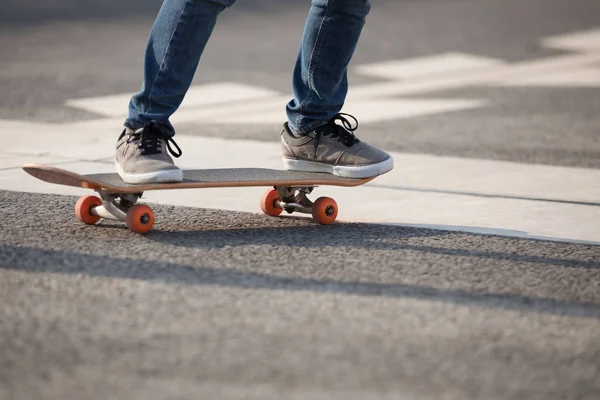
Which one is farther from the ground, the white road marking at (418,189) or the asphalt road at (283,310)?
the white road marking at (418,189)

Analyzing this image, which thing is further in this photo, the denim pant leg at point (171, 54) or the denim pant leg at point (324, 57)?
the denim pant leg at point (324, 57)

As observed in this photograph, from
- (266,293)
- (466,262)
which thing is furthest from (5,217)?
(466,262)

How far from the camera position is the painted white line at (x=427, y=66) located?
814cm

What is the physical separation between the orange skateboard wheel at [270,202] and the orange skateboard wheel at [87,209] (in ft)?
1.68

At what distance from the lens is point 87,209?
339 cm

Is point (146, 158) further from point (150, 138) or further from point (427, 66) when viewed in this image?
point (427, 66)

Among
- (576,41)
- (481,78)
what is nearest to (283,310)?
(481,78)

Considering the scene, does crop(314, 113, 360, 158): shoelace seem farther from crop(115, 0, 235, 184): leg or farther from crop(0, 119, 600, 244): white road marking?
crop(115, 0, 235, 184): leg

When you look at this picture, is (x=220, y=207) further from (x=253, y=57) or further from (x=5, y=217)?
(x=253, y=57)

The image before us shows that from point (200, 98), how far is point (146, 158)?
347cm

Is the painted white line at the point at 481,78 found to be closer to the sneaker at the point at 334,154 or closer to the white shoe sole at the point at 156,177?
the sneaker at the point at 334,154

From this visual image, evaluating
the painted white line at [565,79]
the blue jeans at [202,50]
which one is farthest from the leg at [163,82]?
the painted white line at [565,79]

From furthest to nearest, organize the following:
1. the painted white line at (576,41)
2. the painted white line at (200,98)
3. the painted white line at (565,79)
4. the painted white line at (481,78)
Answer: the painted white line at (576,41)
the painted white line at (565,79)
the painted white line at (481,78)
the painted white line at (200,98)

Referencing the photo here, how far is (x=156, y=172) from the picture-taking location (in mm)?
3312
